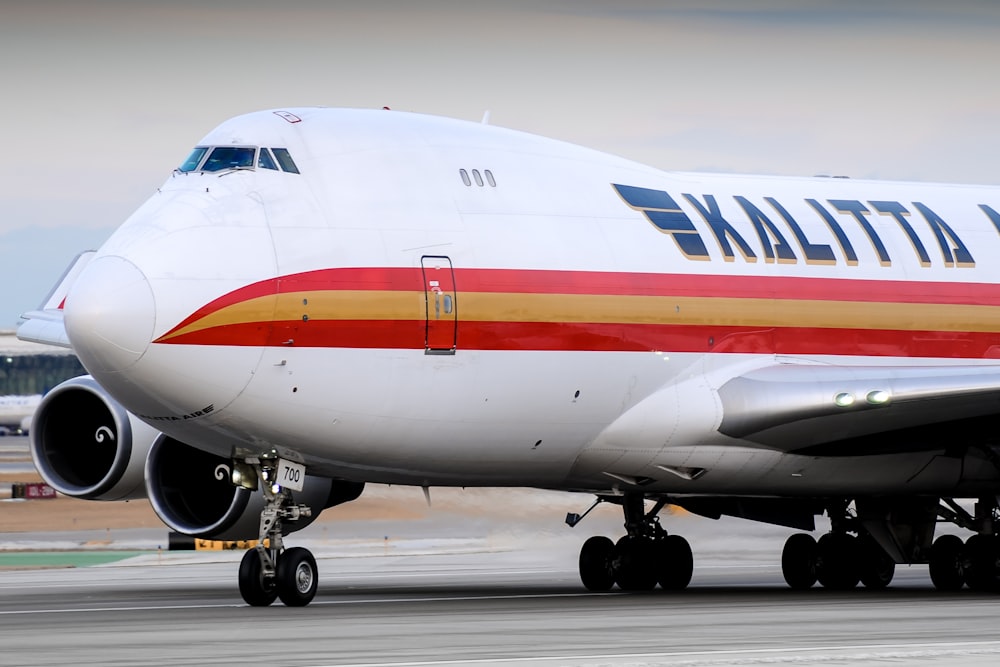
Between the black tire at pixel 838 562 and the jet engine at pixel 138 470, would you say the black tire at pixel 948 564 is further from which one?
the jet engine at pixel 138 470

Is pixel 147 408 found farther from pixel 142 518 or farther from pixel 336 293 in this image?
pixel 142 518

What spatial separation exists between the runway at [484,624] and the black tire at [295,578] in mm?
181

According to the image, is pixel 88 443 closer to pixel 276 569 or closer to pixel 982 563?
pixel 276 569

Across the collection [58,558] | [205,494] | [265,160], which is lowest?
[58,558]

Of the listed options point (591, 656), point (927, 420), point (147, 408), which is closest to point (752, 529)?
point (927, 420)

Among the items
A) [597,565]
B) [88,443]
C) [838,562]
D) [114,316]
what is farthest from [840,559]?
[114,316]

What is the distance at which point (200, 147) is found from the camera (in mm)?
18000

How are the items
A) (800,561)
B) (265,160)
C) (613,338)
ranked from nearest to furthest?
(265,160) < (613,338) < (800,561)

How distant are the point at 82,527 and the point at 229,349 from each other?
23110mm

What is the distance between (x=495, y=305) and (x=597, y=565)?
5.79 metres

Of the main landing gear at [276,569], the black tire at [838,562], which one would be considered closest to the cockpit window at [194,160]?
the main landing gear at [276,569]

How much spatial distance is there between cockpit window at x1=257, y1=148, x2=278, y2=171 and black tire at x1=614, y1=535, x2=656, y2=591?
7.53 meters

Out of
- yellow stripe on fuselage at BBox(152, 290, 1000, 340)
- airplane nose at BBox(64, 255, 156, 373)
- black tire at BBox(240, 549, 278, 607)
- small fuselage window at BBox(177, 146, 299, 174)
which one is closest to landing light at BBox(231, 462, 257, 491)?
black tire at BBox(240, 549, 278, 607)

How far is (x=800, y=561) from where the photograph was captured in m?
23.4
